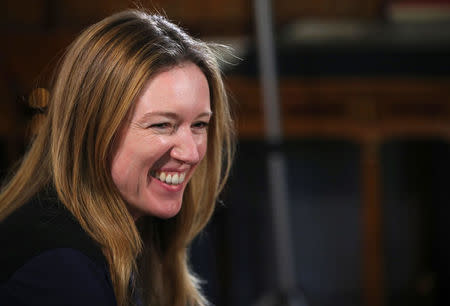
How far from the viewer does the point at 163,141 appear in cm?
110

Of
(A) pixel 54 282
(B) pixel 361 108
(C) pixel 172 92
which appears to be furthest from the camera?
(B) pixel 361 108

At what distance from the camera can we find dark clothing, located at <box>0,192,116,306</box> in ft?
3.11

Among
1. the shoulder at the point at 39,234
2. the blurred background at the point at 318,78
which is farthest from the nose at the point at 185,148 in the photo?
the blurred background at the point at 318,78

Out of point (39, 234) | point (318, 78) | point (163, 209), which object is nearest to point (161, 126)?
point (163, 209)

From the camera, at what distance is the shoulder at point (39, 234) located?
98 cm

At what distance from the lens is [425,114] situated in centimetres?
298

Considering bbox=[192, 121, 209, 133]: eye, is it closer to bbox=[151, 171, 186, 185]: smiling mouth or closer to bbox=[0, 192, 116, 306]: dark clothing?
bbox=[151, 171, 186, 185]: smiling mouth

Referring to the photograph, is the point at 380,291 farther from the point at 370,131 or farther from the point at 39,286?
the point at 39,286

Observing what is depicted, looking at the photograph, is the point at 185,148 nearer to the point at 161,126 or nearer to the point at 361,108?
the point at 161,126

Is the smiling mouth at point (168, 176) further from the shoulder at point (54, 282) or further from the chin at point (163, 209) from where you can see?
the shoulder at point (54, 282)

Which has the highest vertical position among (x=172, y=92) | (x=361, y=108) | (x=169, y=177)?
(x=172, y=92)

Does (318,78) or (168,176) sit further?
(318,78)

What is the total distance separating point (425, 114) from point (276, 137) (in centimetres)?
105

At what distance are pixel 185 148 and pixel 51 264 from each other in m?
0.30
